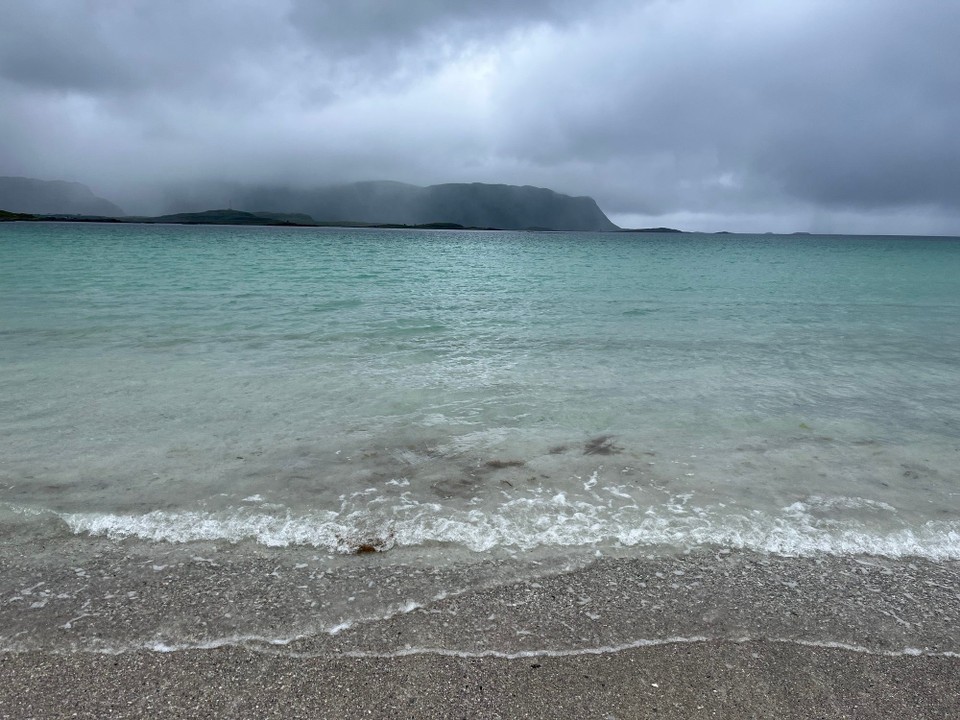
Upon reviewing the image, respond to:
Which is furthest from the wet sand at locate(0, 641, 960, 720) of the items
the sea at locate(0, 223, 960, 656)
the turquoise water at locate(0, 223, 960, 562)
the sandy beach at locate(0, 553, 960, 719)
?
the turquoise water at locate(0, 223, 960, 562)

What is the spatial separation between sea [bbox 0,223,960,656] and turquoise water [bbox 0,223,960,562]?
0.15 ft

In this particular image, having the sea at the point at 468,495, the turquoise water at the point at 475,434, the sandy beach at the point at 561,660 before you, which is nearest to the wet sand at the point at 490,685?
the sandy beach at the point at 561,660

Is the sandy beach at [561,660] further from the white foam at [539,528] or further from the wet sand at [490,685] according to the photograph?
the white foam at [539,528]

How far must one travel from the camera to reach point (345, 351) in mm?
13047

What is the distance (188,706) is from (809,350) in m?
15.1

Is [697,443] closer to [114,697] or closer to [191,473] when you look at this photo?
[191,473]

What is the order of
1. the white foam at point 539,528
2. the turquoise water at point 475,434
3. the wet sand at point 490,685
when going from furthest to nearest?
the turquoise water at point 475,434 → the white foam at point 539,528 → the wet sand at point 490,685

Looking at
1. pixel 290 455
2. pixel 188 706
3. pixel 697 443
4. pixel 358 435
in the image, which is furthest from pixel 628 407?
pixel 188 706

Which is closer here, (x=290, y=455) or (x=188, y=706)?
(x=188, y=706)

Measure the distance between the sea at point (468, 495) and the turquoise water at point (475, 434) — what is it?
1.9 inches

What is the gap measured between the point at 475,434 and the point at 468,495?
181cm

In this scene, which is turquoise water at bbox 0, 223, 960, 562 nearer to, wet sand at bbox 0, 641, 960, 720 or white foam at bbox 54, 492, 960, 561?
white foam at bbox 54, 492, 960, 561

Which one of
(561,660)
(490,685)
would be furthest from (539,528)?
(490,685)

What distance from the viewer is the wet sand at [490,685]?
3164 millimetres
